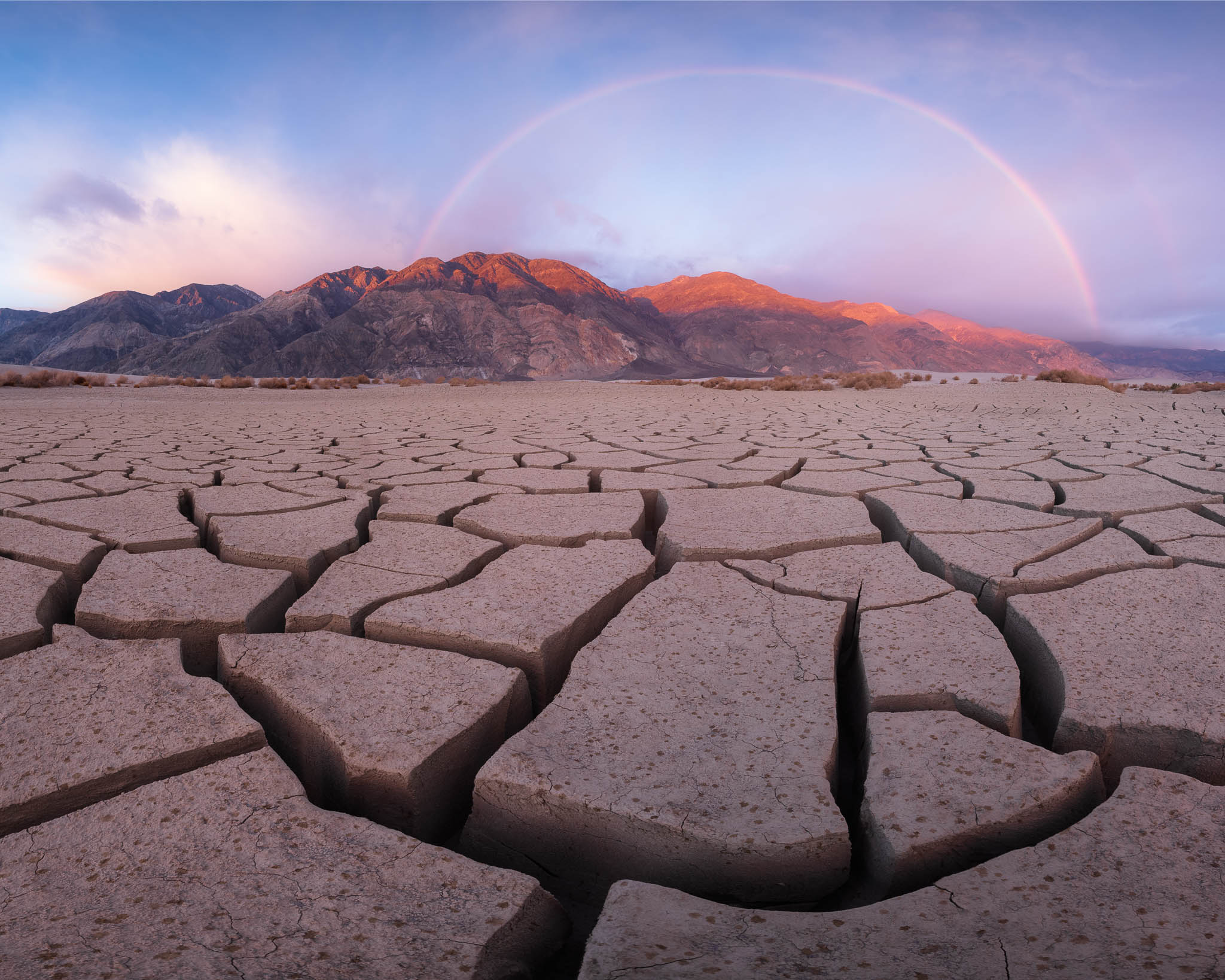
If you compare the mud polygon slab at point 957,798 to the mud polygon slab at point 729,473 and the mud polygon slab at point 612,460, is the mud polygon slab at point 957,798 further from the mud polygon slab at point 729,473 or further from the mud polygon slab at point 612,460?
the mud polygon slab at point 612,460

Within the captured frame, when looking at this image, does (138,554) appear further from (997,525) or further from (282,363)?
(282,363)

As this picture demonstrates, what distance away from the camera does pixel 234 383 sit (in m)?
12.5

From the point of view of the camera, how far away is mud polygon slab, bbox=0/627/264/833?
75cm

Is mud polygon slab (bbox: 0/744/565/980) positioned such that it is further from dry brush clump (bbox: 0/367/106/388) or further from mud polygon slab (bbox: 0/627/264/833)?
dry brush clump (bbox: 0/367/106/388)

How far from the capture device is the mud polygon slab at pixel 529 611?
3.63 feet

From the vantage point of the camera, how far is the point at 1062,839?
2.12ft

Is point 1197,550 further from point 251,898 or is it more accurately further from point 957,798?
point 251,898

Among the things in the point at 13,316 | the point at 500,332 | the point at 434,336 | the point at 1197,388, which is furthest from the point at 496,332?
the point at 13,316

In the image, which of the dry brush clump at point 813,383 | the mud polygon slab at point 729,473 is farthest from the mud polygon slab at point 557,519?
the dry brush clump at point 813,383

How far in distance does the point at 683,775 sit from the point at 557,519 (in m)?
1.15

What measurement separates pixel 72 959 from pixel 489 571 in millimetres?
961

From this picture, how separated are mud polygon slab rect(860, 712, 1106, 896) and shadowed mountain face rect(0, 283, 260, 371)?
192ft

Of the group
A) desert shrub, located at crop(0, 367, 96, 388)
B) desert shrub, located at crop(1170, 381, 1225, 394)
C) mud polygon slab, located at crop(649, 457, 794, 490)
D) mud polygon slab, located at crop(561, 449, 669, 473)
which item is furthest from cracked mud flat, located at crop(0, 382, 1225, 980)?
desert shrub, located at crop(1170, 381, 1225, 394)

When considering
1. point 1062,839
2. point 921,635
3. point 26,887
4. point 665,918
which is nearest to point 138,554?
point 26,887
